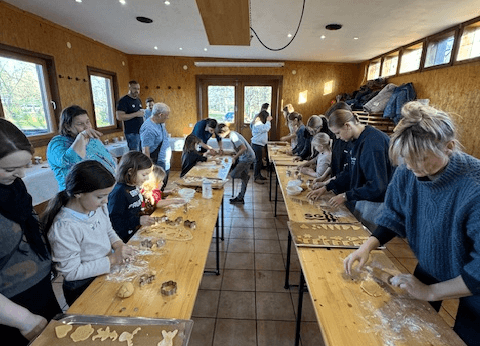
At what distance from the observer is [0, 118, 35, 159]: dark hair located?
33.7 inches

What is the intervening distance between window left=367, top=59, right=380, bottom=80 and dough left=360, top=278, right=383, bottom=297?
20.2 feet

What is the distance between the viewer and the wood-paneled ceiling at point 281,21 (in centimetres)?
296

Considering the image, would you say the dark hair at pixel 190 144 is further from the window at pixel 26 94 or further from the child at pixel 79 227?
the child at pixel 79 227

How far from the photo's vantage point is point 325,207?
2.02 meters

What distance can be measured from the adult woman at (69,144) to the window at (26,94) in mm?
1899

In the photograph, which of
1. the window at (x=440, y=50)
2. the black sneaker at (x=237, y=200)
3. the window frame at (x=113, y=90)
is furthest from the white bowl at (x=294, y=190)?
the window frame at (x=113, y=90)

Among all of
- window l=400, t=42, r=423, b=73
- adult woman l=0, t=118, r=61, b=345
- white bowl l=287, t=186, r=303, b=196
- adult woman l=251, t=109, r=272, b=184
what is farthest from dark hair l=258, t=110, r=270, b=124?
adult woman l=0, t=118, r=61, b=345

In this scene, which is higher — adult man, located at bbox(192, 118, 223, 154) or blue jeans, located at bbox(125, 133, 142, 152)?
adult man, located at bbox(192, 118, 223, 154)

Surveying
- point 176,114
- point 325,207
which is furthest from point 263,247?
point 176,114

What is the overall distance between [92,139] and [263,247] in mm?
2084

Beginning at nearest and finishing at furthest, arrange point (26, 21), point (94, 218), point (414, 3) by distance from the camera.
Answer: point (94, 218)
point (414, 3)
point (26, 21)

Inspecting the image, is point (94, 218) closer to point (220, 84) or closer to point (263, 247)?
point (263, 247)

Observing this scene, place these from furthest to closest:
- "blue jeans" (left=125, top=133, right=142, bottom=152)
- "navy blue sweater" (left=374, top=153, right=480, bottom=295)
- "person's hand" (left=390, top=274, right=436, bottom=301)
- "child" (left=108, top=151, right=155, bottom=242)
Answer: "blue jeans" (left=125, top=133, right=142, bottom=152), "child" (left=108, top=151, right=155, bottom=242), "person's hand" (left=390, top=274, right=436, bottom=301), "navy blue sweater" (left=374, top=153, right=480, bottom=295)

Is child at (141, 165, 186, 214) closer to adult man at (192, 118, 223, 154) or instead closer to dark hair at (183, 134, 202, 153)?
dark hair at (183, 134, 202, 153)
